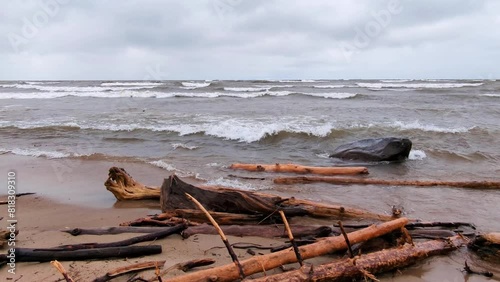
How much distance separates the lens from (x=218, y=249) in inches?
154

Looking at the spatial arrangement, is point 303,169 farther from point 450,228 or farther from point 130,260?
point 130,260

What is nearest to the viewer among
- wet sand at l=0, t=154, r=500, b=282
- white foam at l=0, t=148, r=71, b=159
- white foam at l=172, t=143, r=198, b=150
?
wet sand at l=0, t=154, r=500, b=282

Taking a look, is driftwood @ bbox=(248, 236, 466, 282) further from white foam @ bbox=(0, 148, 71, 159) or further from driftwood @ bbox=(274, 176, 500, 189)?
white foam @ bbox=(0, 148, 71, 159)

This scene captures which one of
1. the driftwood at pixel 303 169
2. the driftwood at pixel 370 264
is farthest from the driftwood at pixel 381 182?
the driftwood at pixel 370 264

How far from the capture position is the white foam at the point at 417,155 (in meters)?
9.58

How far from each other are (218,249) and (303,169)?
14.1ft

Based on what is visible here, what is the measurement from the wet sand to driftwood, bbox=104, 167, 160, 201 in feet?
0.44

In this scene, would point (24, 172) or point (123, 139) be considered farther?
point (123, 139)

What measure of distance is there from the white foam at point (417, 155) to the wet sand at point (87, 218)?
12.8 feet

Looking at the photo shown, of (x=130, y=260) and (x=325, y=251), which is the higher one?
(x=325, y=251)

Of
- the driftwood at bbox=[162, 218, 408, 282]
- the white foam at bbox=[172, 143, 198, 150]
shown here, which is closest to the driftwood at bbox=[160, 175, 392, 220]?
the driftwood at bbox=[162, 218, 408, 282]

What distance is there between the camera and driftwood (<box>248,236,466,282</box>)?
2850 millimetres

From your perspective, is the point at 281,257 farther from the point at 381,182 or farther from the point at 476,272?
the point at 381,182

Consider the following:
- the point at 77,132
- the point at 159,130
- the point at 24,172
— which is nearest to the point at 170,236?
the point at 24,172
